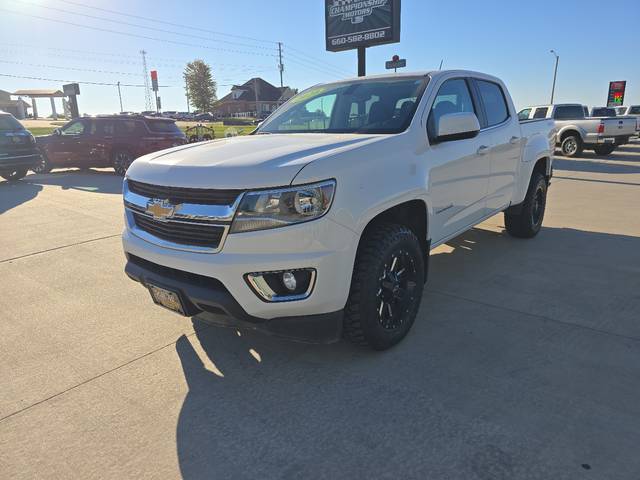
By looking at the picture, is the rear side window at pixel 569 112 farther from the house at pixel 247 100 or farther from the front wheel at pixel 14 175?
the house at pixel 247 100

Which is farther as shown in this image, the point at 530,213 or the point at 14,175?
the point at 14,175

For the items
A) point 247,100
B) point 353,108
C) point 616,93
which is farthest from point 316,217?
point 247,100

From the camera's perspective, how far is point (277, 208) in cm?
235

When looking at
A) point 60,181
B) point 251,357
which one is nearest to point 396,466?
point 251,357

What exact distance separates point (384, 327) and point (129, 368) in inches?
65.9

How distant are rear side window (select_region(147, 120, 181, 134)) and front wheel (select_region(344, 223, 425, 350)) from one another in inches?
443

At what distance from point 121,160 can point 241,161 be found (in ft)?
37.4

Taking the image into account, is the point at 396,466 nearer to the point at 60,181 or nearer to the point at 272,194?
the point at 272,194

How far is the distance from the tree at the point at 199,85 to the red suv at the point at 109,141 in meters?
70.1

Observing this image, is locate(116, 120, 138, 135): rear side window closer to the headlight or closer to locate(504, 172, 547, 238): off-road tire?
locate(504, 172, 547, 238): off-road tire

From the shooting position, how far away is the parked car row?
40.5ft

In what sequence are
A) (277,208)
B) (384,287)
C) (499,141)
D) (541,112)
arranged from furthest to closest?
(541,112), (499,141), (384,287), (277,208)

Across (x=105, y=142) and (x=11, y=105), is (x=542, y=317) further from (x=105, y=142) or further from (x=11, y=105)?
(x=11, y=105)

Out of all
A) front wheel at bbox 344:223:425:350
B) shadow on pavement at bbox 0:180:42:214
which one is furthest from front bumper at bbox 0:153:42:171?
front wheel at bbox 344:223:425:350
